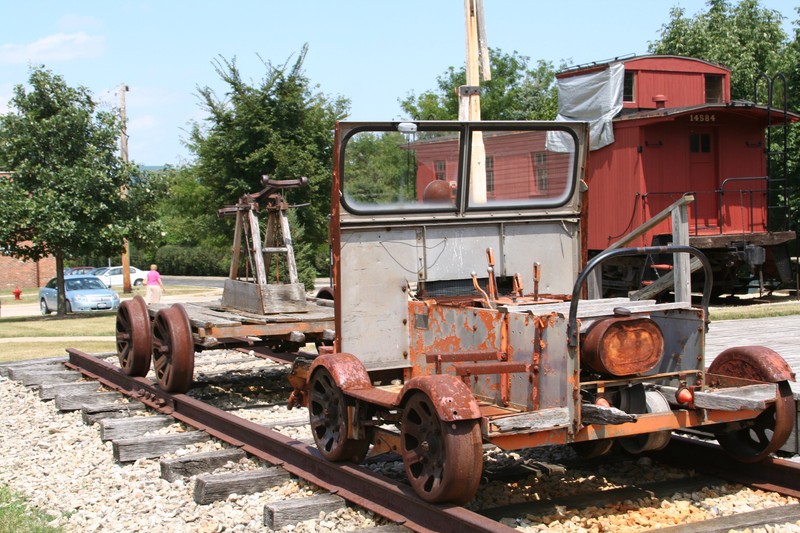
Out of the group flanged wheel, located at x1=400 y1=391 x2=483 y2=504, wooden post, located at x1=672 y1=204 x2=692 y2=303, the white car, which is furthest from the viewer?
the white car

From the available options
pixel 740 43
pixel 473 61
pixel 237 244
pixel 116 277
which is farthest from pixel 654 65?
pixel 116 277

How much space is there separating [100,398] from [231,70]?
22.1 metres

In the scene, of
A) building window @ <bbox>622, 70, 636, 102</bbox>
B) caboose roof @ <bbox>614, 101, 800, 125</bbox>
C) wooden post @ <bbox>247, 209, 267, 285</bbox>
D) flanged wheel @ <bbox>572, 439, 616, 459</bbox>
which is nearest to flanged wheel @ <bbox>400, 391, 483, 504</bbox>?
flanged wheel @ <bbox>572, 439, 616, 459</bbox>

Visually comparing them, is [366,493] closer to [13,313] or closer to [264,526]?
[264,526]

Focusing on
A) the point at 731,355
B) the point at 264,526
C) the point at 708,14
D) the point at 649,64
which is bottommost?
the point at 264,526

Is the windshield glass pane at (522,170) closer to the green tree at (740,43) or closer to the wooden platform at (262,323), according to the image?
the wooden platform at (262,323)

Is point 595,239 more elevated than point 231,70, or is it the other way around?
point 231,70

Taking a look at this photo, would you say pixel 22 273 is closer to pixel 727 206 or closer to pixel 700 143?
pixel 700 143

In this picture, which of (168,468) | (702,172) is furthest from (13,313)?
(168,468)

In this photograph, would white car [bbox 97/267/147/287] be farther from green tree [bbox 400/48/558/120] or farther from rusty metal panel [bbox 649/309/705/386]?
rusty metal panel [bbox 649/309/705/386]

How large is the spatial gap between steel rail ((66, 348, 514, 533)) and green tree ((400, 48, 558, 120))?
35.7 m

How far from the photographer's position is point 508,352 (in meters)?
6.11

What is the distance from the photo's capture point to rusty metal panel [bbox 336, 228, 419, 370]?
23.6ft

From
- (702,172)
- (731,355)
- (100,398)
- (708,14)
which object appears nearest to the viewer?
(731,355)
